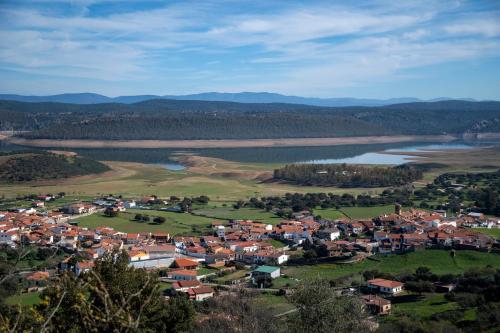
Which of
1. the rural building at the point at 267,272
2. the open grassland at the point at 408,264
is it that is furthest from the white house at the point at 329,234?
the rural building at the point at 267,272

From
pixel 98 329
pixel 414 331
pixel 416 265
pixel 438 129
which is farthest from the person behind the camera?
pixel 438 129

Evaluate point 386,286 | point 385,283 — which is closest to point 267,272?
point 385,283

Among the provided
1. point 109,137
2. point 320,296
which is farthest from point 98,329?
point 109,137

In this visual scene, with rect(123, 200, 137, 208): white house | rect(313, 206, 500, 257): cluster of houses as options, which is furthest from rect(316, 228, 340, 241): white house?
rect(123, 200, 137, 208): white house

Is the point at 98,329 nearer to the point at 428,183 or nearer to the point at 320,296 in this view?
the point at 320,296

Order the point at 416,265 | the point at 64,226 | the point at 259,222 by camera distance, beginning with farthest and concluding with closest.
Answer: the point at 259,222 → the point at 64,226 → the point at 416,265

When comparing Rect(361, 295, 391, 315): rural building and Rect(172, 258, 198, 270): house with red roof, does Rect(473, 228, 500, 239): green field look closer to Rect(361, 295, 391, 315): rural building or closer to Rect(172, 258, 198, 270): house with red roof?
Rect(361, 295, 391, 315): rural building

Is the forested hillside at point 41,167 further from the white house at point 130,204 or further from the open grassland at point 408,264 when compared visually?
the open grassland at point 408,264
